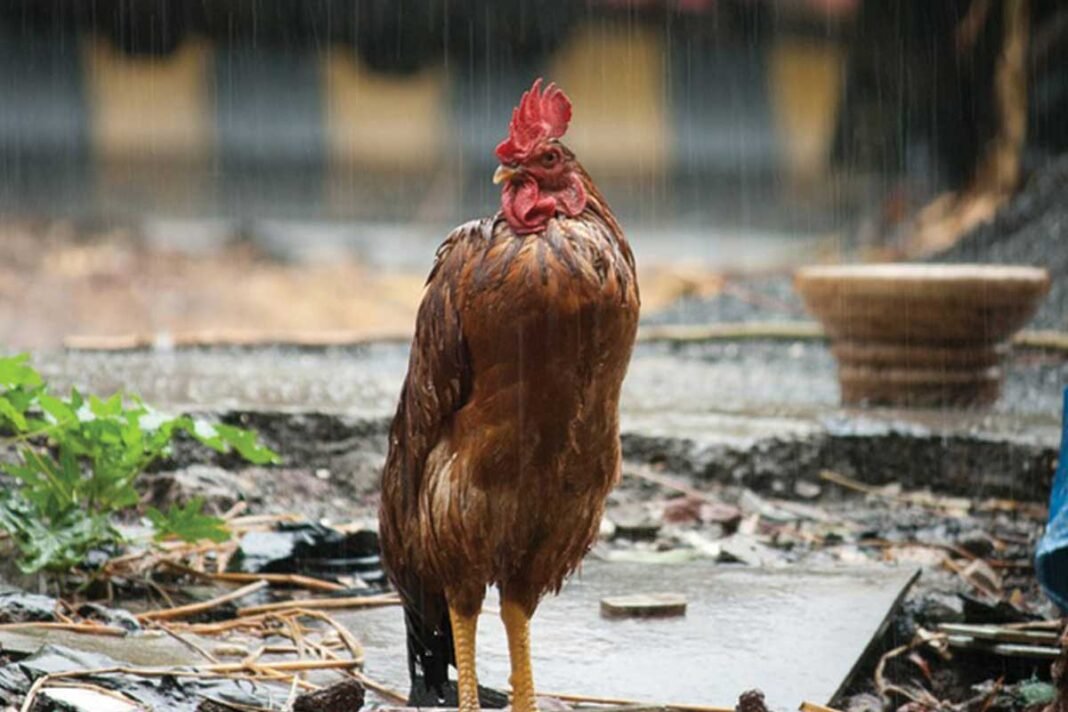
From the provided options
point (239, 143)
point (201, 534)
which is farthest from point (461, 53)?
point (201, 534)

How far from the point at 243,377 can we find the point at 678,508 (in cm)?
270

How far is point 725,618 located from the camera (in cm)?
395

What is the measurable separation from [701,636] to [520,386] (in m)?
1.27

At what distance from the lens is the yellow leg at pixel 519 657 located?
2.95m

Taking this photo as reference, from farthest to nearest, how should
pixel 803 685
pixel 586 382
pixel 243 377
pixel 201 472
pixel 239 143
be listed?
pixel 239 143, pixel 243 377, pixel 201 472, pixel 803 685, pixel 586 382

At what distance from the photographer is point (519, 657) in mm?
2961

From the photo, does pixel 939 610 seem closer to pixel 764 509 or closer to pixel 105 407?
pixel 764 509

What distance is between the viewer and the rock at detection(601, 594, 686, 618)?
13.0 feet

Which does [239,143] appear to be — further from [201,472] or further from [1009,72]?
[201,472]

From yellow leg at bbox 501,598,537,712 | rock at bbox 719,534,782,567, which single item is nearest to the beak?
yellow leg at bbox 501,598,537,712

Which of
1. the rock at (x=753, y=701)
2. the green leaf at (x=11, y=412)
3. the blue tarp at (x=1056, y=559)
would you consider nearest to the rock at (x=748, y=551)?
the blue tarp at (x=1056, y=559)

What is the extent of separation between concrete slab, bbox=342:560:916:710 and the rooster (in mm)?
579

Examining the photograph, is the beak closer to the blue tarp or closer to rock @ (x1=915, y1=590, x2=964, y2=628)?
the blue tarp

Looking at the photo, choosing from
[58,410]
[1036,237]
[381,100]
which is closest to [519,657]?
[58,410]
